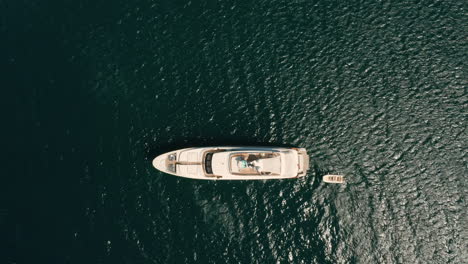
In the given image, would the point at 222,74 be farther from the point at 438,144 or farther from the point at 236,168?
the point at 438,144

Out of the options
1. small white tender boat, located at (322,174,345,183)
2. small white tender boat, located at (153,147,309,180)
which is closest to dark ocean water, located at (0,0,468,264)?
small white tender boat, located at (322,174,345,183)

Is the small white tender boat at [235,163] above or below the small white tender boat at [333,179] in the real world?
Answer: above

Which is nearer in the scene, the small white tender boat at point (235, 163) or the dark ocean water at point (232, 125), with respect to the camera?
the small white tender boat at point (235, 163)

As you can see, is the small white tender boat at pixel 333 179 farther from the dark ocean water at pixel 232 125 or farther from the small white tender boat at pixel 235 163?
the small white tender boat at pixel 235 163

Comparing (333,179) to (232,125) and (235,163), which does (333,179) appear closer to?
(235,163)

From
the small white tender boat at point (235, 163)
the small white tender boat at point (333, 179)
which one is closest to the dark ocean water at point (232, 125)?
the small white tender boat at point (333, 179)

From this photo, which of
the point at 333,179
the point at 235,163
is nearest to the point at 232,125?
the point at 235,163
